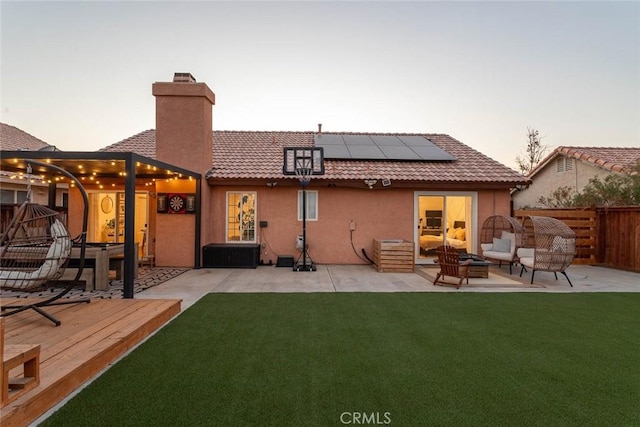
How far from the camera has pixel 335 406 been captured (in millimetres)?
2555

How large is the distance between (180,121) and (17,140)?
13.3 metres

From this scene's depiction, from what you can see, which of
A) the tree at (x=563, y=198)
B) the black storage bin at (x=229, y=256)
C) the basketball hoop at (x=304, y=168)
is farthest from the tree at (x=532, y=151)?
the black storage bin at (x=229, y=256)

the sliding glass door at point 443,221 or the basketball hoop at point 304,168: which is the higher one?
the basketball hoop at point 304,168

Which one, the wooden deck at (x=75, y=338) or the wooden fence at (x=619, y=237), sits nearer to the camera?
the wooden deck at (x=75, y=338)

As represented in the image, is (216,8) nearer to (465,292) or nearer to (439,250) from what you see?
(439,250)

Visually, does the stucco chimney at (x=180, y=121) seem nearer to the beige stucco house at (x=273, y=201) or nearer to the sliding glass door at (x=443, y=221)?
the beige stucco house at (x=273, y=201)

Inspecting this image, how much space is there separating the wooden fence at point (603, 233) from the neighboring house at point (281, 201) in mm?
2119

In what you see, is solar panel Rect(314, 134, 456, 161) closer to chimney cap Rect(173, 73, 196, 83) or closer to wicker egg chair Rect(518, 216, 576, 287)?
wicker egg chair Rect(518, 216, 576, 287)

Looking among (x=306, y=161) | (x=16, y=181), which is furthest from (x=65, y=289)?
(x=16, y=181)

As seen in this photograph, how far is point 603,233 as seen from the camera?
10391 mm

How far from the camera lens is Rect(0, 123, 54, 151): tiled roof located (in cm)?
1514

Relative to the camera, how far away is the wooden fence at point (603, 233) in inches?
377

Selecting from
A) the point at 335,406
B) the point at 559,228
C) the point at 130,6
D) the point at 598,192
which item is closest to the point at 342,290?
the point at 335,406

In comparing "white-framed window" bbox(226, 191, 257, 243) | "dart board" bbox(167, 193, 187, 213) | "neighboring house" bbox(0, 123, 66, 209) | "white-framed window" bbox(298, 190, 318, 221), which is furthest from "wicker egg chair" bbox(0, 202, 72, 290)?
"neighboring house" bbox(0, 123, 66, 209)
